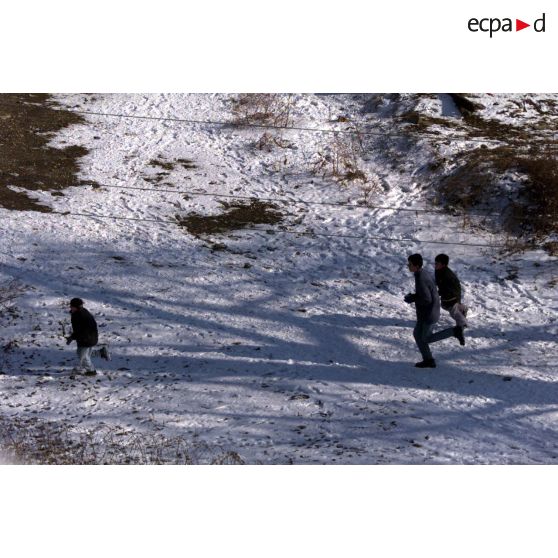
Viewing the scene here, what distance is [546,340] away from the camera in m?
12.1

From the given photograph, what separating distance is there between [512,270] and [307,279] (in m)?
3.91

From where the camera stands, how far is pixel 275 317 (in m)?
12.8

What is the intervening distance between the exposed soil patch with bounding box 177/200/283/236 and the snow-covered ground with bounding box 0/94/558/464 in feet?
0.98

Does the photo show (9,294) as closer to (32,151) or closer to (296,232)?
(296,232)

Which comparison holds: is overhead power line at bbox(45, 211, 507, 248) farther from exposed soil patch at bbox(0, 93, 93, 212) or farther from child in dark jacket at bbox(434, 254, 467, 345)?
child in dark jacket at bbox(434, 254, 467, 345)

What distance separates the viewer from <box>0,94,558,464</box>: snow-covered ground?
32.3 ft

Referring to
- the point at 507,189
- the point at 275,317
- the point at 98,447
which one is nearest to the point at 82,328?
the point at 98,447

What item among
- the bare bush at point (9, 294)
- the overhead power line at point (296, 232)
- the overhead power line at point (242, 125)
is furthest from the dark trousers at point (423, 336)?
the overhead power line at point (242, 125)

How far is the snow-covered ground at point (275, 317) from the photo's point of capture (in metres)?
9.84

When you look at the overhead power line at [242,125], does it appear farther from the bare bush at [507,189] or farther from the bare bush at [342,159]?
the bare bush at [507,189]

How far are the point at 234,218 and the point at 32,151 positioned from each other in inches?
228

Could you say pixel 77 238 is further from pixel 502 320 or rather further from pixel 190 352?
pixel 502 320

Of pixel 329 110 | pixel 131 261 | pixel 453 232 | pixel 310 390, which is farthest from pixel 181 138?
pixel 310 390

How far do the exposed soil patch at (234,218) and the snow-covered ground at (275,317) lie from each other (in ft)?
0.98
